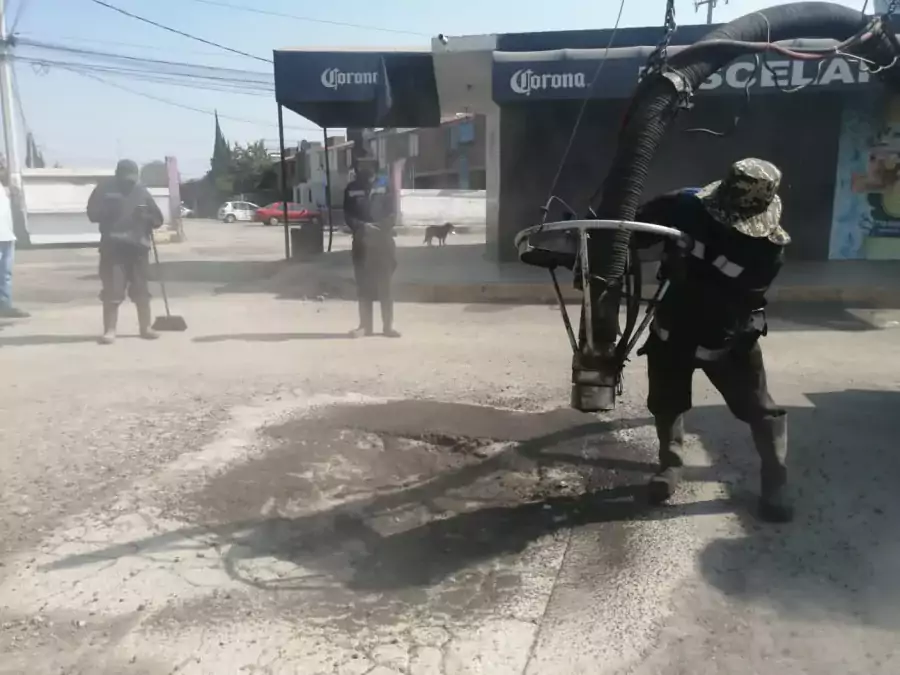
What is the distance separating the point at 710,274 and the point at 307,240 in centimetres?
1325

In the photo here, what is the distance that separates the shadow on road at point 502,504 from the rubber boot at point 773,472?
0.10 metres

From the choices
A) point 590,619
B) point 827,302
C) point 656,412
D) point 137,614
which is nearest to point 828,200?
point 827,302

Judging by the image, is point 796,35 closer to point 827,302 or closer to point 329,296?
point 827,302

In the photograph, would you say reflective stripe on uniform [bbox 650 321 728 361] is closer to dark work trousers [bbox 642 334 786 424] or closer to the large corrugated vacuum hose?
dark work trousers [bbox 642 334 786 424]

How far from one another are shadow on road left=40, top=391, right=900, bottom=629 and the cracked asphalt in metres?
0.02

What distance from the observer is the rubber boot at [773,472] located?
151 inches

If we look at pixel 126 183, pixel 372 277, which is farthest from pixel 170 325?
pixel 372 277

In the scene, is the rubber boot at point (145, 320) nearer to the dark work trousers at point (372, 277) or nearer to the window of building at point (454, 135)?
the dark work trousers at point (372, 277)

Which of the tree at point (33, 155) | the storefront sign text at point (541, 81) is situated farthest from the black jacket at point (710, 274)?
the tree at point (33, 155)

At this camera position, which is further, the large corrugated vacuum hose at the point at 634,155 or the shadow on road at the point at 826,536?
the large corrugated vacuum hose at the point at 634,155

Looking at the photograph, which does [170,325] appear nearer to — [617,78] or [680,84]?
[680,84]

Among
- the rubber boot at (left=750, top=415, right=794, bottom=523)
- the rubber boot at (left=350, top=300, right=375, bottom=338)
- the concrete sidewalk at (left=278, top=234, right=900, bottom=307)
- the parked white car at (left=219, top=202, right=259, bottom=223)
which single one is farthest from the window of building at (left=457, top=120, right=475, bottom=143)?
the rubber boot at (left=750, top=415, right=794, bottom=523)

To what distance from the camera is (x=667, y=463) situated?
4.16 m

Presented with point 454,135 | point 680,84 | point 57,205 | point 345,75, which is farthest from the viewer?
point 454,135
